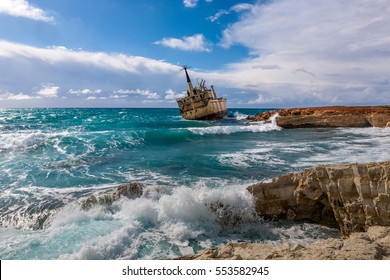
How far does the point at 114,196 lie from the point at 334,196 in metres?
6.31

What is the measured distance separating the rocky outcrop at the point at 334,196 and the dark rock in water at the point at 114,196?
11.7 ft

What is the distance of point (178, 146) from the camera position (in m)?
22.1

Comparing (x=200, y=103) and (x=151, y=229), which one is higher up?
(x=200, y=103)

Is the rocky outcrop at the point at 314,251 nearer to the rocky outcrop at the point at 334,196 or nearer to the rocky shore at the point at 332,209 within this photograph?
the rocky shore at the point at 332,209

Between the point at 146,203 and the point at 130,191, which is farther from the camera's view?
the point at 130,191

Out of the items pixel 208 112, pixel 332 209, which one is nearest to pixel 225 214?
pixel 332 209

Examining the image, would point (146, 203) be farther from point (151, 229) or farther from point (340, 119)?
point (340, 119)

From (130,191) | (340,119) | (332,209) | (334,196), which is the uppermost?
(340,119)

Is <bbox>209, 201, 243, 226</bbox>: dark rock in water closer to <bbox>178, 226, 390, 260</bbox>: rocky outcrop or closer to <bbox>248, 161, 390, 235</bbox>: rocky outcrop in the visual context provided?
<bbox>248, 161, 390, 235</bbox>: rocky outcrop

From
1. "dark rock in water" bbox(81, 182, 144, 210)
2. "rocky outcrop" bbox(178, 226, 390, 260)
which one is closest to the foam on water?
"dark rock in water" bbox(81, 182, 144, 210)

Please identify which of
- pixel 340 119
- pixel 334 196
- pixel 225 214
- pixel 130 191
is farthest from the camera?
pixel 340 119

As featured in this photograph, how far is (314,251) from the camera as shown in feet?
15.5

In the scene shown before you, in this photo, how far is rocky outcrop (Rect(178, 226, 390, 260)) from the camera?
4512mm

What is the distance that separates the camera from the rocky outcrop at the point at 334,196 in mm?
6680
